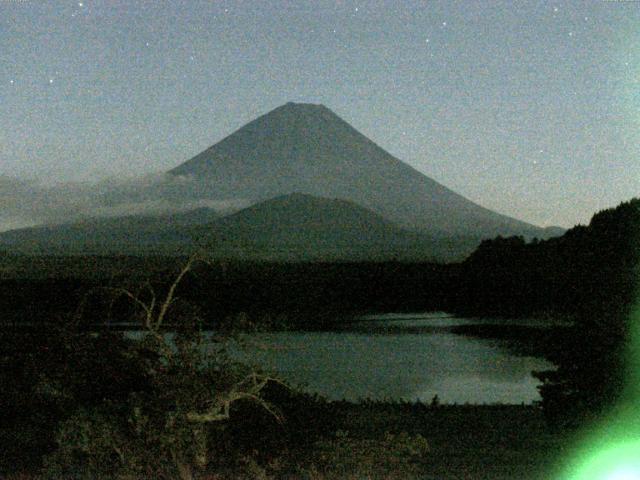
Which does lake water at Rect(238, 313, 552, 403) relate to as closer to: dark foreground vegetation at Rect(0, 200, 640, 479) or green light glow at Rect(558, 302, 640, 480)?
dark foreground vegetation at Rect(0, 200, 640, 479)

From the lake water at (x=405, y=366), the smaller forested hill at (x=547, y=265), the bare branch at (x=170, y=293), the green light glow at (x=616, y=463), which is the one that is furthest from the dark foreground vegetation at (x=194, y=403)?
the smaller forested hill at (x=547, y=265)

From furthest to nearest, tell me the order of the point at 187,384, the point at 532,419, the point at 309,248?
the point at 309,248 < the point at 532,419 < the point at 187,384

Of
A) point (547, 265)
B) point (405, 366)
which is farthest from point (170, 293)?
point (547, 265)

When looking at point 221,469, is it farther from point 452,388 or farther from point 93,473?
point 452,388

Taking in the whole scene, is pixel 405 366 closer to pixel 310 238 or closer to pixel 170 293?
pixel 170 293

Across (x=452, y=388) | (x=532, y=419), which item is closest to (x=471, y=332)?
(x=452, y=388)

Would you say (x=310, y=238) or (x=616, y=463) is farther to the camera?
(x=310, y=238)

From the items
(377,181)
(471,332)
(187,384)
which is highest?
(377,181)
